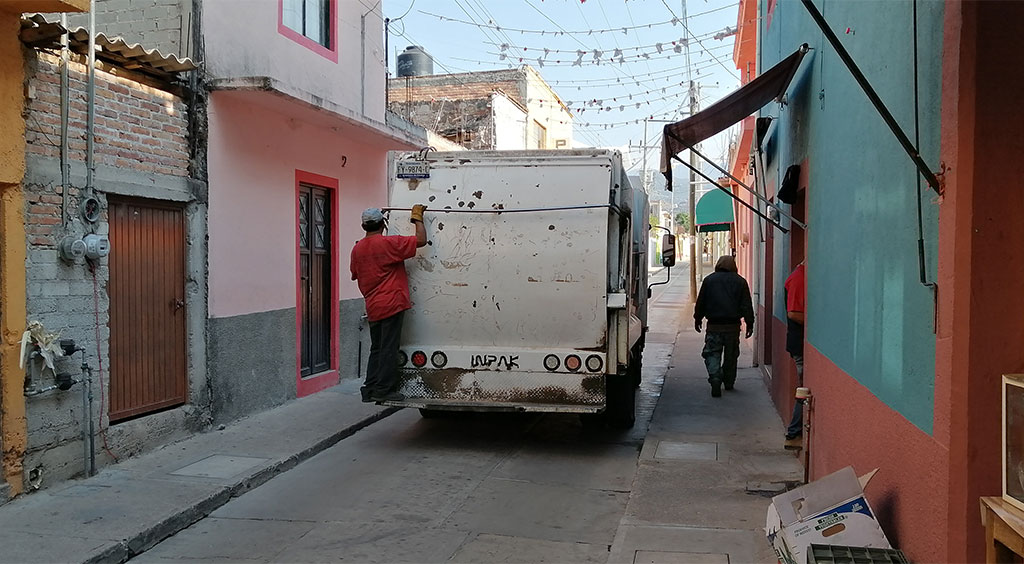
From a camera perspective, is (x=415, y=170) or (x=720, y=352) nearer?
(x=415, y=170)

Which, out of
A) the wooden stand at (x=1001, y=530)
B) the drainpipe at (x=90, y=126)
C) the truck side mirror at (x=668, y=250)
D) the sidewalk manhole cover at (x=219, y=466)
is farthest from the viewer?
the truck side mirror at (x=668, y=250)

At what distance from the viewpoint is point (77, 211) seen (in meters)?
6.10

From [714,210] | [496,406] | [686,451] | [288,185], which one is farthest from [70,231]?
[714,210]

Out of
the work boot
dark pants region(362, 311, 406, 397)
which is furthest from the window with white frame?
the work boot

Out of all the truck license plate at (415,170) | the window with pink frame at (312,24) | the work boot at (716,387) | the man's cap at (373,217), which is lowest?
the work boot at (716,387)

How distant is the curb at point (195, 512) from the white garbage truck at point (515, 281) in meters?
0.99

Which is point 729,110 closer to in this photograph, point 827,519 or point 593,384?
point 593,384

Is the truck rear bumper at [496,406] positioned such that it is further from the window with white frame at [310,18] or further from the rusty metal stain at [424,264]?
the window with white frame at [310,18]

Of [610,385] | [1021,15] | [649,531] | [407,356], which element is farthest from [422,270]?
[1021,15]

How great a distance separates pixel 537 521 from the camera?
220 inches

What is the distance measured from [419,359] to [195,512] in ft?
7.85

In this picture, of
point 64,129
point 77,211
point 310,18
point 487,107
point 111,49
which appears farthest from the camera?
point 487,107

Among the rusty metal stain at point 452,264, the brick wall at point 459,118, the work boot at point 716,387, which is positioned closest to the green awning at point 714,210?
the brick wall at point 459,118

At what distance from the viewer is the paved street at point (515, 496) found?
498 cm
